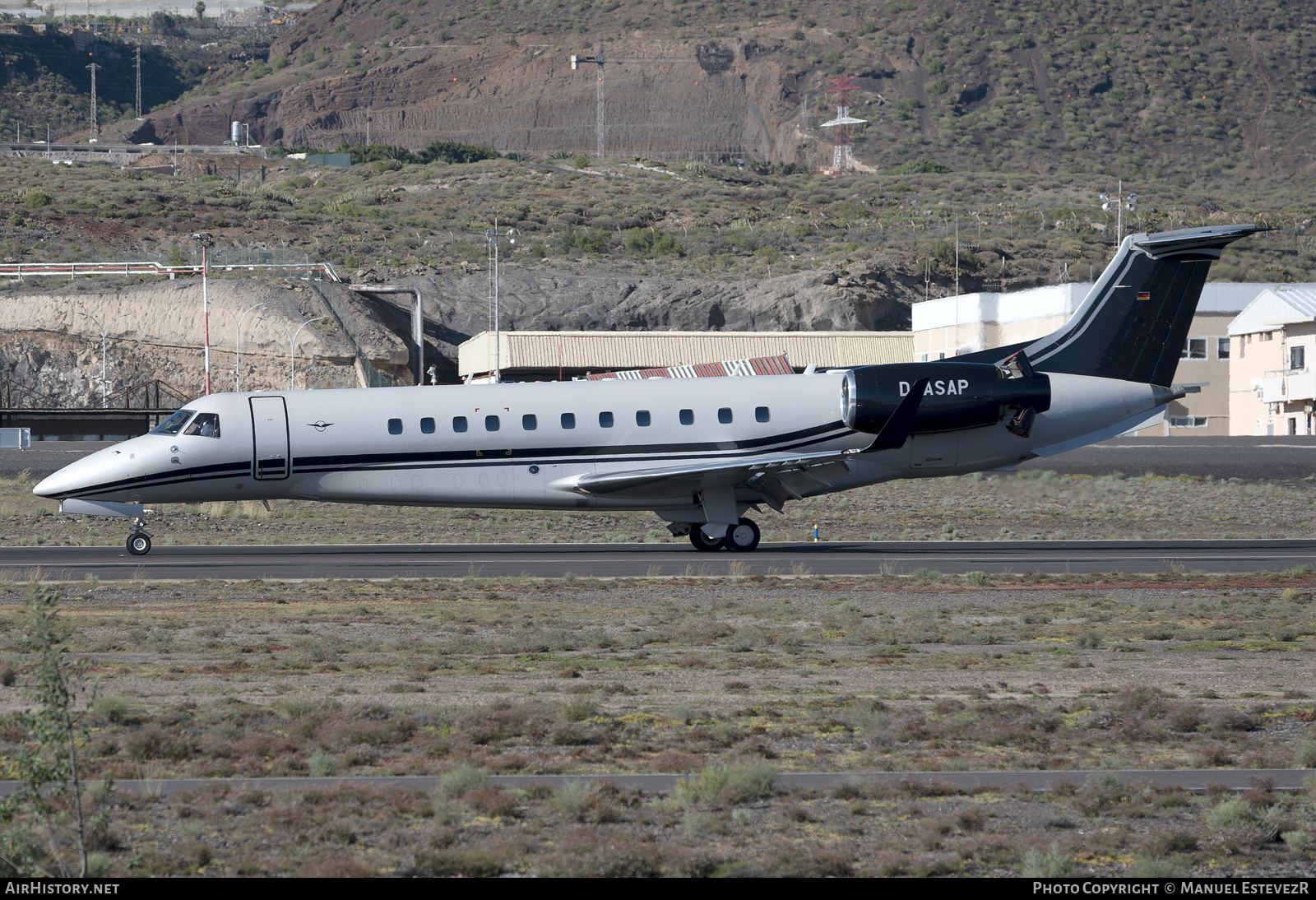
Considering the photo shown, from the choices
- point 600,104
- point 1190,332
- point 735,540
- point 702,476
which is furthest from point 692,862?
point 600,104

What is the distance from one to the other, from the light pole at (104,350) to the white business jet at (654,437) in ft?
161

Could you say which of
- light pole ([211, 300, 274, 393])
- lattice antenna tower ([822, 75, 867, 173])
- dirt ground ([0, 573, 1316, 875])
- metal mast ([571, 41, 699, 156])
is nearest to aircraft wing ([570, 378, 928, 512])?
dirt ground ([0, 573, 1316, 875])

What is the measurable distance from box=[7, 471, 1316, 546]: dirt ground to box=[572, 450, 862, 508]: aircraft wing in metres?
5.45

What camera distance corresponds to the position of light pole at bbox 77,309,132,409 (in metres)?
72.4

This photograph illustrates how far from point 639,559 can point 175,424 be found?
922 cm

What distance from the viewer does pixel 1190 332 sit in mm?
70375

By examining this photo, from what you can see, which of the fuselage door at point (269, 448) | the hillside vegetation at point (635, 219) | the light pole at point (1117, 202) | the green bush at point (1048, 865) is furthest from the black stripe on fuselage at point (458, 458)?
the light pole at point (1117, 202)

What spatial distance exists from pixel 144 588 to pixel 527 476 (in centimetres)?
747

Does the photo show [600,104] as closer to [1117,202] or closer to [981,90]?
[981,90]

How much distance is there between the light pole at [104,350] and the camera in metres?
72.4

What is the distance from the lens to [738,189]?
130 meters
